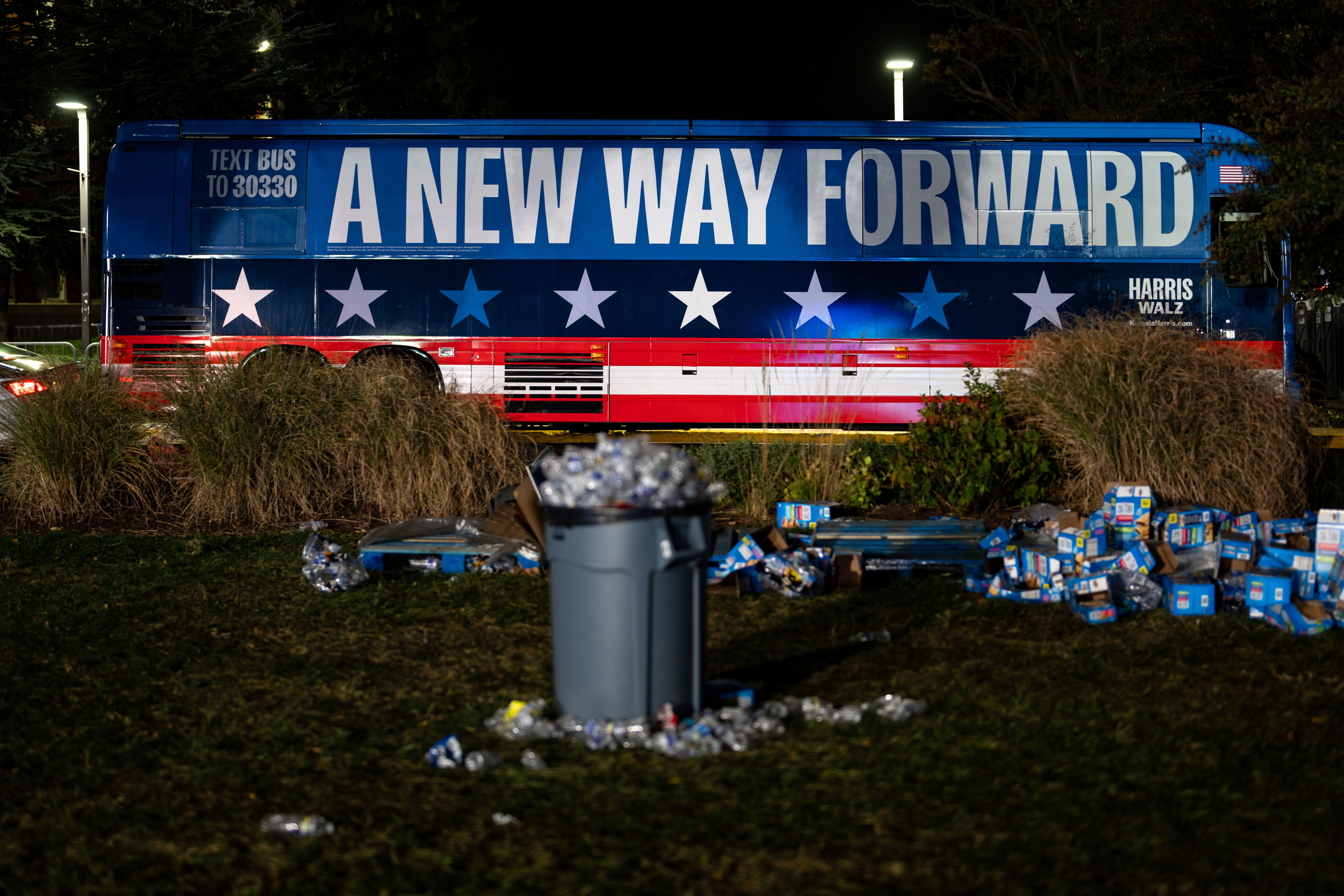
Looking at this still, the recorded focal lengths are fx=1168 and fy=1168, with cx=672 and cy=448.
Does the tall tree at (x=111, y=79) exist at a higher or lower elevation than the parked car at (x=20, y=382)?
higher

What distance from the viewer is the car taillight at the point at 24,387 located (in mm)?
9930

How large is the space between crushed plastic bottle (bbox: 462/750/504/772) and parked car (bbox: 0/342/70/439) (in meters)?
7.26

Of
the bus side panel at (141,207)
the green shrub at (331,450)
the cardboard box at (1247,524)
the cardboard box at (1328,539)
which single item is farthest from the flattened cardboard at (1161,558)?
the bus side panel at (141,207)

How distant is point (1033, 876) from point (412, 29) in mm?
34668

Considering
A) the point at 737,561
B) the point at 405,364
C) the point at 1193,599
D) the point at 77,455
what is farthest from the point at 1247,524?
the point at 77,455

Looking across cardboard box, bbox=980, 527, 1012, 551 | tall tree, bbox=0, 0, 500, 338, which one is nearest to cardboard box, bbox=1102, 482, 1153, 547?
cardboard box, bbox=980, 527, 1012, 551

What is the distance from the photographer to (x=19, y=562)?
7895 mm

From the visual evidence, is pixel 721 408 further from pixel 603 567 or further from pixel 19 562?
pixel 603 567

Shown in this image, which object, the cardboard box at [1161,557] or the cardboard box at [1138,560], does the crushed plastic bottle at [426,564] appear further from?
the cardboard box at [1161,557]

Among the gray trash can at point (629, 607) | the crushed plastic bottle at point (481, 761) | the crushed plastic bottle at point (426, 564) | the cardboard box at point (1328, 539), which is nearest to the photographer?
the crushed plastic bottle at point (481, 761)

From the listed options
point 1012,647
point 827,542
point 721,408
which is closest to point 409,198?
point 721,408

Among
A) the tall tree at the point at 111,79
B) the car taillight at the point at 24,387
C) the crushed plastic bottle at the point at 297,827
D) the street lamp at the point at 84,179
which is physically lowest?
the crushed plastic bottle at the point at 297,827

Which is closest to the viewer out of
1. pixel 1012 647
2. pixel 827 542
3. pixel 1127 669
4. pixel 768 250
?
pixel 1127 669

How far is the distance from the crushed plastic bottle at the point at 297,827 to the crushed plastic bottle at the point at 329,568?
3381 mm
